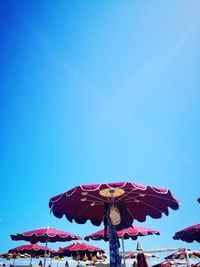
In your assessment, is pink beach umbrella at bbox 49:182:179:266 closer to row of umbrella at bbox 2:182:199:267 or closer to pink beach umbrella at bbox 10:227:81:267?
row of umbrella at bbox 2:182:199:267

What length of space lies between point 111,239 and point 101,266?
93 cm

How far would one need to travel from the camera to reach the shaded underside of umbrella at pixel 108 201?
17.9 feet

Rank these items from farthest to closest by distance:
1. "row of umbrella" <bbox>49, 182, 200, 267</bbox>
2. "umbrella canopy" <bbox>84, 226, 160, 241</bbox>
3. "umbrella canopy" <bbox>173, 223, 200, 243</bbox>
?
"umbrella canopy" <bbox>84, 226, 160, 241</bbox> → "umbrella canopy" <bbox>173, 223, 200, 243</bbox> → "row of umbrella" <bbox>49, 182, 200, 267</bbox>

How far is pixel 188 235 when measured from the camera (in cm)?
992

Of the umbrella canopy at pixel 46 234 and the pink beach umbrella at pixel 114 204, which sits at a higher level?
the umbrella canopy at pixel 46 234

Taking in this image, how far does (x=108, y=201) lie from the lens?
6695 millimetres

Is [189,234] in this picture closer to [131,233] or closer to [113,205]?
[131,233]

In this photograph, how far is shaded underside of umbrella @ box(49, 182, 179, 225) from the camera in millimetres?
5461

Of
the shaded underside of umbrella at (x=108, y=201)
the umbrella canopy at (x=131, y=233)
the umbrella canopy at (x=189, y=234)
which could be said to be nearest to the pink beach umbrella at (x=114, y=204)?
the shaded underside of umbrella at (x=108, y=201)

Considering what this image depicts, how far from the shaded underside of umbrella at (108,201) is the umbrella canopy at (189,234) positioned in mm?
2873

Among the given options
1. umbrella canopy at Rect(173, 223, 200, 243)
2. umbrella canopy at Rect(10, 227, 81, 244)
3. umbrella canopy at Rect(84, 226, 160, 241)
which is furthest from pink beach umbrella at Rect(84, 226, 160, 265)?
umbrella canopy at Rect(173, 223, 200, 243)

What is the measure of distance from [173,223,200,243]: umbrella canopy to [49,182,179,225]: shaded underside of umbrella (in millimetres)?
2873

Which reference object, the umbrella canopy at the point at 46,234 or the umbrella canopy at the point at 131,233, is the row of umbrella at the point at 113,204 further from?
the umbrella canopy at the point at 46,234

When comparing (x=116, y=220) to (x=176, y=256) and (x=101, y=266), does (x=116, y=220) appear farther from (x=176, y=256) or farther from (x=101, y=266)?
(x=176, y=256)
